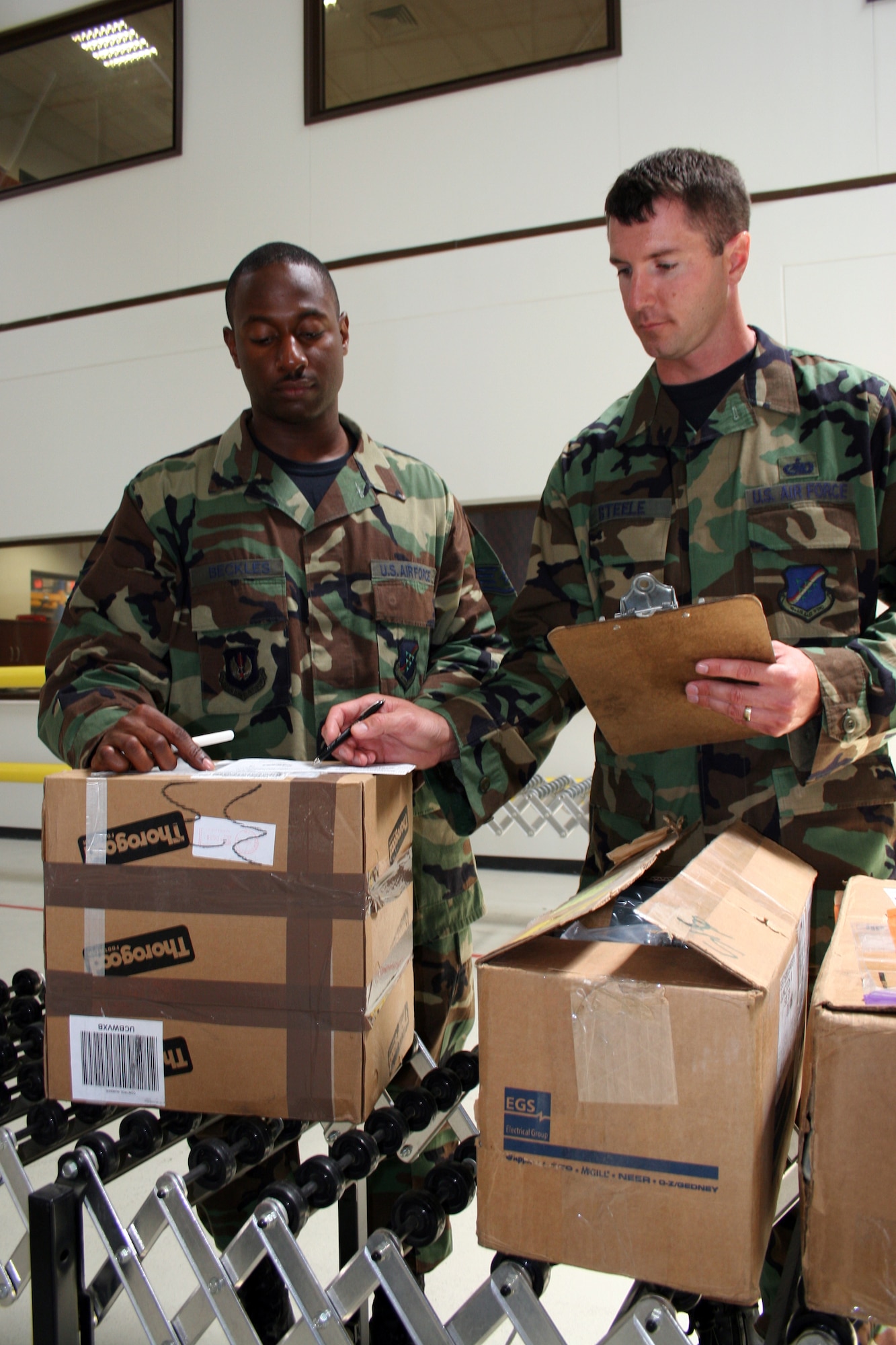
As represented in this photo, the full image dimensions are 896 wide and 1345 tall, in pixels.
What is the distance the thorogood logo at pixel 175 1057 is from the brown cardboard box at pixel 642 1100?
364 mm

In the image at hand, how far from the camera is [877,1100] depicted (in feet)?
2.01

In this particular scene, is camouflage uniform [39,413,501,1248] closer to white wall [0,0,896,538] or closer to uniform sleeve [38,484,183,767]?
uniform sleeve [38,484,183,767]

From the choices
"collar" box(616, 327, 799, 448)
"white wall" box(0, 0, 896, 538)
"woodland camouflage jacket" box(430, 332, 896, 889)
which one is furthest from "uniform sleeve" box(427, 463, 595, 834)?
"white wall" box(0, 0, 896, 538)

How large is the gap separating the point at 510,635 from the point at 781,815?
457 mm

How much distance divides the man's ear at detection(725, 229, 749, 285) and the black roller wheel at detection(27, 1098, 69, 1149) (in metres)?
1.31

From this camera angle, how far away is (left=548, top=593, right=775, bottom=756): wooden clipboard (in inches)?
34.3

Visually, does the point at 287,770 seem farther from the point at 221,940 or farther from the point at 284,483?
the point at 284,483

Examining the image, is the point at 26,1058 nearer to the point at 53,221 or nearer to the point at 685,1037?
the point at 685,1037

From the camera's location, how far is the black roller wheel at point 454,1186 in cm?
87

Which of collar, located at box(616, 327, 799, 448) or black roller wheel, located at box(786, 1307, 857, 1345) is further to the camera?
collar, located at box(616, 327, 799, 448)

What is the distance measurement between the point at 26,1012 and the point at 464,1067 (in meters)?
0.68

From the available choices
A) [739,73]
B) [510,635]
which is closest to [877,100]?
[739,73]

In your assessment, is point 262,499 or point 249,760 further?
point 262,499

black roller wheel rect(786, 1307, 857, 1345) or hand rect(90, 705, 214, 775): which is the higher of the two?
hand rect(90, 705, 214, 775)
